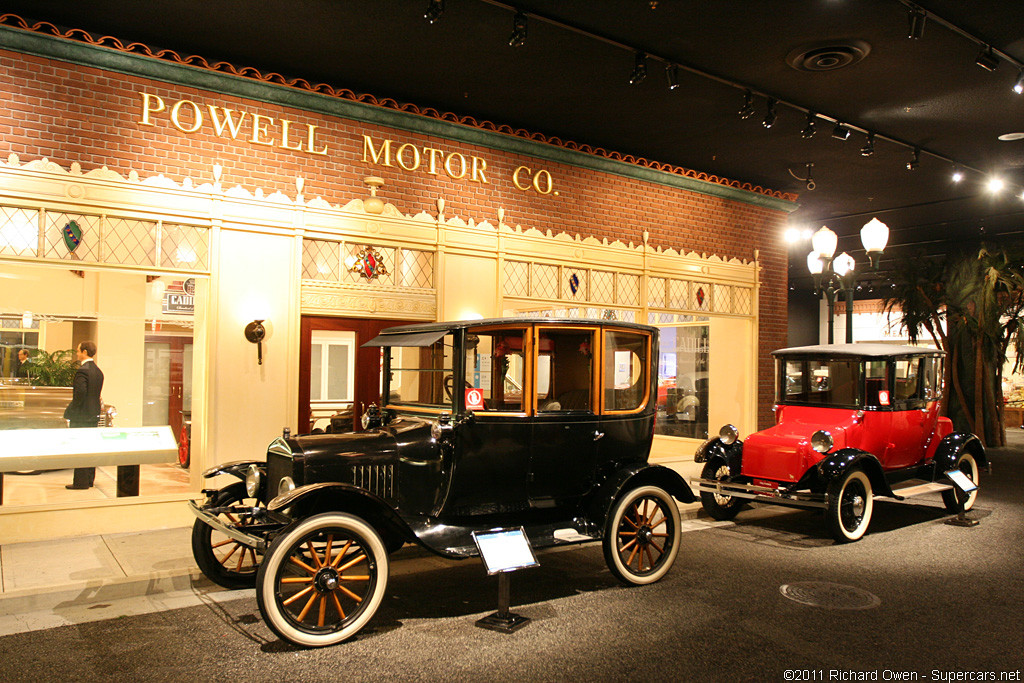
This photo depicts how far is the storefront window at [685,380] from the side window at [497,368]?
6926 millimetres

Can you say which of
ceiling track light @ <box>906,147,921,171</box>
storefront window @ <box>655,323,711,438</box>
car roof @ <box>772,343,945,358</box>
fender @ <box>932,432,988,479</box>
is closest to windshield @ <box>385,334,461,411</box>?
car roof @ <box>772,343,945,358</box>

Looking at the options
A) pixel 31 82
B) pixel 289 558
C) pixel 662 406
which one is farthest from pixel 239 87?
pixel 662 406

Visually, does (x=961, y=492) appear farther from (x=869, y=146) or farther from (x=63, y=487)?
(x=63, y=487)

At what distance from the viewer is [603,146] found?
374 inches

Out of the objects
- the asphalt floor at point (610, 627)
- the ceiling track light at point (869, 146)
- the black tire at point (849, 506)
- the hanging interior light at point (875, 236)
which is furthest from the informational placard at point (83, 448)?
the ceiling track light at point (869, 146)

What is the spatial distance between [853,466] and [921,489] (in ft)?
3.67

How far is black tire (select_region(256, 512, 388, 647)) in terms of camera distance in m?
3.72

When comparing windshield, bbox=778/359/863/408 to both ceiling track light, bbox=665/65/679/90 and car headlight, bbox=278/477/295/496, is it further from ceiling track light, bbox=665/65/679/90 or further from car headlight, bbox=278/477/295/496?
car headlight, bbox=278/477/295/496

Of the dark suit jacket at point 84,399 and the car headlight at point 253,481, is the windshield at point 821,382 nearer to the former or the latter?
the car headlight at point 253,481

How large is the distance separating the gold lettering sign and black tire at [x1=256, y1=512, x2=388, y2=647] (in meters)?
4.30

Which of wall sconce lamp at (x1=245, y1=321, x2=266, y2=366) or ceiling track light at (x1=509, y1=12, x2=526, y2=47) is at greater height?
ceiling track light at (x1=509, y1=12, x2=526, y2=47)

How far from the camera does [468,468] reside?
4.66 metres

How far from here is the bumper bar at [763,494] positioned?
6250 mm

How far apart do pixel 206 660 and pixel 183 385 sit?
208 inches
